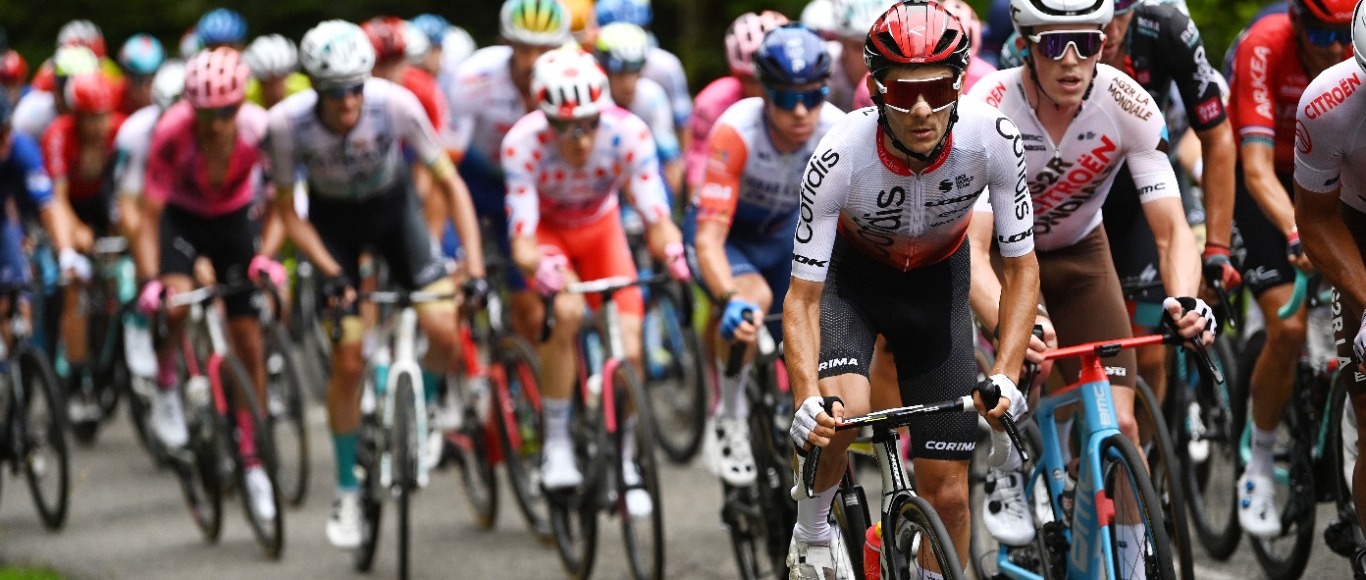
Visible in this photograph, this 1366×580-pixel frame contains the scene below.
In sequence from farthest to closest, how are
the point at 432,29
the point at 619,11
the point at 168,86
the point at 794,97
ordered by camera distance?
the point at 432,29 → the point at 619,11 → the point at 168,86 → the point at 794,97

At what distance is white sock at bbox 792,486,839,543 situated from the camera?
5156 millimetres

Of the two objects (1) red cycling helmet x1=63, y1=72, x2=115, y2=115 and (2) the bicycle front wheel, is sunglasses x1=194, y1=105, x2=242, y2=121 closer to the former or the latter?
(1) red cycling helmet x1=63, y1=72, x2=115, y2=115

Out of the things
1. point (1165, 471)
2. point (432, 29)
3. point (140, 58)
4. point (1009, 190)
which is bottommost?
point (1165, 471)

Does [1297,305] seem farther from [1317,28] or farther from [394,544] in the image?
[394,544]

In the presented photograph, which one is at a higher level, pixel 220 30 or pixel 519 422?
pixel 220 30

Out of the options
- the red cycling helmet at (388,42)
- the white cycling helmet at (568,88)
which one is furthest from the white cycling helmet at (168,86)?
the white cycling helmet at (568,88)

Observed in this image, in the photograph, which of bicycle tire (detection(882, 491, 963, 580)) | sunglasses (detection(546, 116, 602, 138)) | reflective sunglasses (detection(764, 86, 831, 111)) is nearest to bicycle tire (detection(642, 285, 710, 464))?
sunglasses (detection(546, 116, 602, 138))

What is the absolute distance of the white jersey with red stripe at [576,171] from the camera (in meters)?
7.62

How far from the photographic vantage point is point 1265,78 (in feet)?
20.8

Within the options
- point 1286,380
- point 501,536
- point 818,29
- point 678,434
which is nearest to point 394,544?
point 501,536

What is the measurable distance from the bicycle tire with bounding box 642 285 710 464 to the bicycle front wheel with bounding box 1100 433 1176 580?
4480 millimetres

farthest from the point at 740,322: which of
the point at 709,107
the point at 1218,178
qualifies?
the point at 709,107

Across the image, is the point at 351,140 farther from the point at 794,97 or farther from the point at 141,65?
the point at 141,65

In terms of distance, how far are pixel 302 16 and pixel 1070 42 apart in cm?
1810
